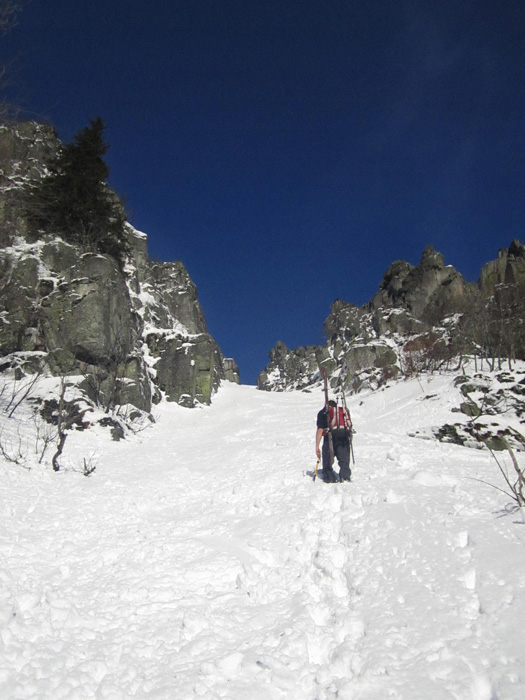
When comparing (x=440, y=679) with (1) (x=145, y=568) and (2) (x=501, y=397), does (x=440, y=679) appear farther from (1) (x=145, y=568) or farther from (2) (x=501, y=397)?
(2) (x=501, y=397)

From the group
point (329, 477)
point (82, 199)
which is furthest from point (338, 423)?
point (82, 199)

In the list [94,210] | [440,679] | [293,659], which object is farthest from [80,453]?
[94,210]

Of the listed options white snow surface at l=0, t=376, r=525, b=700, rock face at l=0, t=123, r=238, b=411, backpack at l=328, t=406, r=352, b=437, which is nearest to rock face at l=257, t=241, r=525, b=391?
rock face at l=0, t=123, r=238, b=411

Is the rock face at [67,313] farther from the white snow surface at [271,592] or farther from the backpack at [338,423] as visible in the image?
the backpack at [338,423]

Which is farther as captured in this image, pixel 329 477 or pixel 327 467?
pixel 327 467

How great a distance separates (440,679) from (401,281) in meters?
65.9

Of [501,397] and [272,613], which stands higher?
[501,397]

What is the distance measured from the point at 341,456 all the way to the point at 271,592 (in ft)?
13.1

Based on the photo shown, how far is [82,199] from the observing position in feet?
88.2

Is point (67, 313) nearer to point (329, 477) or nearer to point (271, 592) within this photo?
point (329, 477)

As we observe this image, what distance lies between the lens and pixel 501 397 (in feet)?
48.3

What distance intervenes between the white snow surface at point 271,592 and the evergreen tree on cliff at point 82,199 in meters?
22.8

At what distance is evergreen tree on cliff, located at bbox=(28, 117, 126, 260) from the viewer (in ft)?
84.8

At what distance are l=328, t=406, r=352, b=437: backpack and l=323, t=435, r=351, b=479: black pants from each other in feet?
0.34
